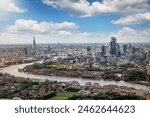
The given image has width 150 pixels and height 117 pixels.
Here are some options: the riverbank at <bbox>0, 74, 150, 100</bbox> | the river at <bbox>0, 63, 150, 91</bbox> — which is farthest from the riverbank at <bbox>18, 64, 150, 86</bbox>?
the riverbank at <bbox>0, 74, 150, 100</bbox>

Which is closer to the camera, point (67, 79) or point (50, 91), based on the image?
point (50, 91)

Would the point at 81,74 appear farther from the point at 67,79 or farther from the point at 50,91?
the point at 50,91

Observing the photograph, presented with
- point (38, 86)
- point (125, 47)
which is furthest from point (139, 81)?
point (38, 86)

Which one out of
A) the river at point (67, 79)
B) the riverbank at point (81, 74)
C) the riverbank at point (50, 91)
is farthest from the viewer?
the riverbank at point (81, 74)

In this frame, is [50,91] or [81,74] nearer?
[50,91]

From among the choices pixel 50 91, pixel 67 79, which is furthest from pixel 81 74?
pixel 50 91

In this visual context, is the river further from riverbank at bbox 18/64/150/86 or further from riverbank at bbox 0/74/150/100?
riverbank at bbox 0/74/150/100

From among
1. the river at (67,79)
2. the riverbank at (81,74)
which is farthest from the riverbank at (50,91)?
the riverbank at (81,74)

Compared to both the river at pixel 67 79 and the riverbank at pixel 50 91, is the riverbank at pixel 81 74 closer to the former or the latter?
the river at pixel 67 79

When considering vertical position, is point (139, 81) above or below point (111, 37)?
below

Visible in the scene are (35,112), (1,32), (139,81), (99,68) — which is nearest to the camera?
(35,112)

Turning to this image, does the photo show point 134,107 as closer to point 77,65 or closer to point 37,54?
point 77,65
